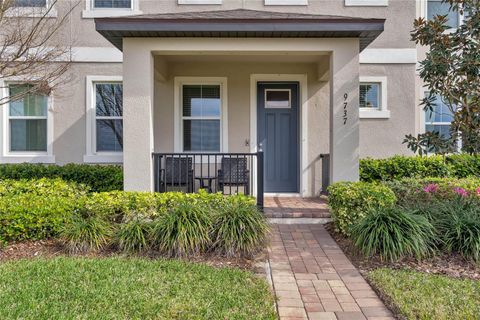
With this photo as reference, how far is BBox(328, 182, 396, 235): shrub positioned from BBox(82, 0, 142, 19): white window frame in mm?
6525

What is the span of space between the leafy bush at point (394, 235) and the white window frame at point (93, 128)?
19.2 ft

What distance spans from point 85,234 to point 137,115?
2.23 metres

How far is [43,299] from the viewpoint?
3.07 metres

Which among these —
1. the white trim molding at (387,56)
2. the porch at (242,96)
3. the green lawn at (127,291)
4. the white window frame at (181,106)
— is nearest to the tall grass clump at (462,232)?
the porch at (242,96)

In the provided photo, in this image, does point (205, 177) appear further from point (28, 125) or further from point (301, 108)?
point (28, 125)

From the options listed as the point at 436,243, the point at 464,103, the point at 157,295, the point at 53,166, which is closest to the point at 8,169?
the point at 53,166

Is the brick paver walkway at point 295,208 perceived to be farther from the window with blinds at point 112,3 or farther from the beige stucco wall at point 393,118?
the window with blinds at point 112,3

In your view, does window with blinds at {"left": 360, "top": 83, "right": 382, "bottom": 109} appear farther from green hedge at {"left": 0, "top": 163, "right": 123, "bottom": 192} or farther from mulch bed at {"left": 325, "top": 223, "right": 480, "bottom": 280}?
green hedge at {"left": 0, "top": 163, "right": 123, "bottom": 192}

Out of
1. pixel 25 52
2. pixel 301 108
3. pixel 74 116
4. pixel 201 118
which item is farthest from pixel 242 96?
pixel 25 52

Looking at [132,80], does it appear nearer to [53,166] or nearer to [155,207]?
[155,207]

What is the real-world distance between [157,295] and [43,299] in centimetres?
103

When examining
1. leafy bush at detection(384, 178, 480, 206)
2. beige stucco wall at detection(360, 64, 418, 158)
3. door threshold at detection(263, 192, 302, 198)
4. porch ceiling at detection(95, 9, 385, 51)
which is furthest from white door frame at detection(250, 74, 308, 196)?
porch ceiling at detection(95, 9, 385, 51)

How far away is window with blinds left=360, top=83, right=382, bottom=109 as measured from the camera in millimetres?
8188

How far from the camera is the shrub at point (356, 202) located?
4980mm
